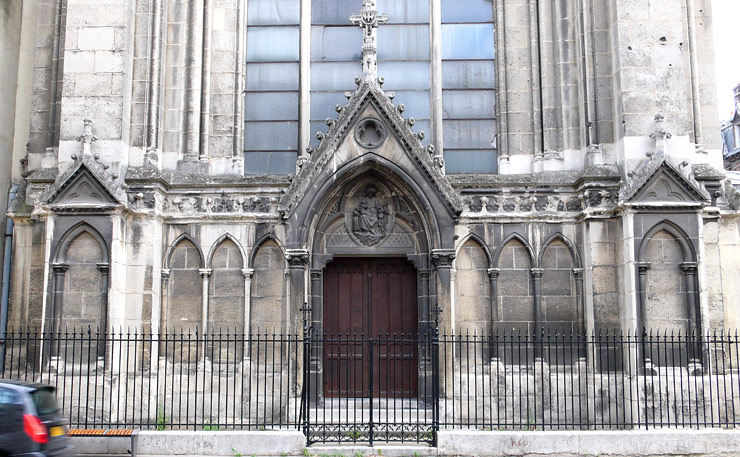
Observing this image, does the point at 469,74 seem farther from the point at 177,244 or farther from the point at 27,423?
the point at 27,423

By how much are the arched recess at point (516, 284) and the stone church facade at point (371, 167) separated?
0.14 feet

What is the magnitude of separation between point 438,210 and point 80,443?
7261mm

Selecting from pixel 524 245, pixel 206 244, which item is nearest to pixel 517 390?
pixel 524 245

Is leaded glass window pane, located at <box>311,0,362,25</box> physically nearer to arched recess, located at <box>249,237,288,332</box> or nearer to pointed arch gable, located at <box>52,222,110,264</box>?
arched recess, located at <box>249,237,288,332</box>

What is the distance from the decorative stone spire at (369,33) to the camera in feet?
46.1

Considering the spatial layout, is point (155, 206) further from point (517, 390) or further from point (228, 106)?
point (517, 390)

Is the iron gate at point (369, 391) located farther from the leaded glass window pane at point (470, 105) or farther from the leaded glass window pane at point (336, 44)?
the leaded glass window pane at point (336, 44)

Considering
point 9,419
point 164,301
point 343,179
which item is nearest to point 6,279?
point 164,301

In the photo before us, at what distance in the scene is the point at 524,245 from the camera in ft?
46.9

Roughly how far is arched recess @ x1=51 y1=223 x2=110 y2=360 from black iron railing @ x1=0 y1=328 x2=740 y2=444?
0.86 ft

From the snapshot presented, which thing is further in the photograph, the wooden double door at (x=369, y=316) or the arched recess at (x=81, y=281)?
the wooden double door at (x=369, y=316)

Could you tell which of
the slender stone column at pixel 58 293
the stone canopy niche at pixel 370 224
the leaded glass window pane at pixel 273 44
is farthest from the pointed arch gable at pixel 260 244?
the leaded glass window pane at pixel 273 44

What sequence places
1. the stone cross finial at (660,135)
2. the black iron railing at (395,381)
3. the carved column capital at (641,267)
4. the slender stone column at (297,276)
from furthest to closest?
1. the slender stone column at (297,276)
2. the stone cross finial at (660,135)
3. the carved column capital at (641,267)
4. the black iron railing at (395,381)

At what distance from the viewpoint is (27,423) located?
7.96m
